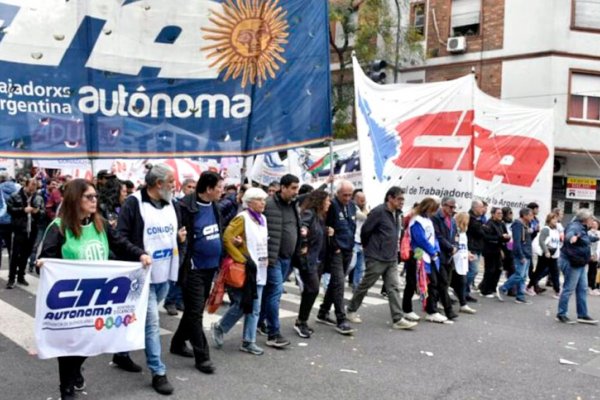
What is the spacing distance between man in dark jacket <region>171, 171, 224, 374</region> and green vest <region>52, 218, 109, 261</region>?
915 mm

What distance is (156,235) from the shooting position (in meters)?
5.12

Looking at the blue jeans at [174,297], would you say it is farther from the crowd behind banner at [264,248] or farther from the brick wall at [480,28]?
the brick wall at [480,28]

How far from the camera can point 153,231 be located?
16.8 ft

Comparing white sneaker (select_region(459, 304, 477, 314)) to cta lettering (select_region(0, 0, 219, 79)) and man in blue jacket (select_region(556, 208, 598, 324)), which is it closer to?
Answer: man in blue jacket (select_region(556, 208, 598, 324))

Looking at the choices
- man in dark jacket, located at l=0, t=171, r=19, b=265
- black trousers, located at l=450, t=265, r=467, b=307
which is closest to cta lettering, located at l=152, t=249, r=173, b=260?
man in dark jacket, located at l=0, t=171, r=19, b=265

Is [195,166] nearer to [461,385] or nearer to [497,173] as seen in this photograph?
[497,173]

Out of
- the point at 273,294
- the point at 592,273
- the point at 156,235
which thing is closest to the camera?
the point at 156,235

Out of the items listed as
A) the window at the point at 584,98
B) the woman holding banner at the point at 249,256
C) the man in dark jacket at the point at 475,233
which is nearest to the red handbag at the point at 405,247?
the woman holding banner at the point at 249,256

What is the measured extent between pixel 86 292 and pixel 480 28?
916 inches

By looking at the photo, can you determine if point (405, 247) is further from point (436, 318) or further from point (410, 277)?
point (436, 318)

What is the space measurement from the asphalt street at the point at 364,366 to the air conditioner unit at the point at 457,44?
18.2m

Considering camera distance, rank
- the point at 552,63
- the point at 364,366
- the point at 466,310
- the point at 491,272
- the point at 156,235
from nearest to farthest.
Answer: the point at 156,235 → the point at 364,366 → the point at 466,310 → the point at 491,272 → the point at 552,63

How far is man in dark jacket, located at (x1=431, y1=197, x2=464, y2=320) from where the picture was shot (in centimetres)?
890

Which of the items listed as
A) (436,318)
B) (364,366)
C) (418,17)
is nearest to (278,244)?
(364,366)
